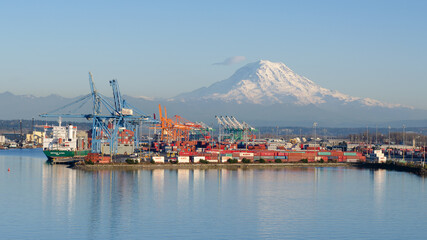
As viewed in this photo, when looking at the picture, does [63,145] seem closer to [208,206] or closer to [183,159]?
[183,159]

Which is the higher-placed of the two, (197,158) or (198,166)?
(197,158)

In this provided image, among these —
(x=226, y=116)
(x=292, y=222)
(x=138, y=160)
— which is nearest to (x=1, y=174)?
(x=138, y=160)

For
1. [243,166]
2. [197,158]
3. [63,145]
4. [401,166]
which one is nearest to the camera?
[401,166]

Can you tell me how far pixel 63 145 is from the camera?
48188 millimetres

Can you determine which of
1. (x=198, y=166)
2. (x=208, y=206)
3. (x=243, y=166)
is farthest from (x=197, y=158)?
(x=208, y=206)

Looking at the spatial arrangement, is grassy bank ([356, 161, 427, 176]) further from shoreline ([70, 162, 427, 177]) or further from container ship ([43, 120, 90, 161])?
container ship ([43, 120, 90, 161])

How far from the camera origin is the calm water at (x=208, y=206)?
1680 centimetres

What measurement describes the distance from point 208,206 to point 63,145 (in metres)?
29.5

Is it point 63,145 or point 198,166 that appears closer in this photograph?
point 198,166

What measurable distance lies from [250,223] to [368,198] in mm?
8134

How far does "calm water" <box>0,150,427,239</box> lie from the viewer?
16.8 metres

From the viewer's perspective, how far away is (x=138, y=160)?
39094mm

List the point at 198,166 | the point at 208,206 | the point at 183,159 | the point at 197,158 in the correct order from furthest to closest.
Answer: the point at 197,158, the point at 183,159, the point at 198,166, the point at 208,206

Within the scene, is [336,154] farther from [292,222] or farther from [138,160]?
[292,222]
